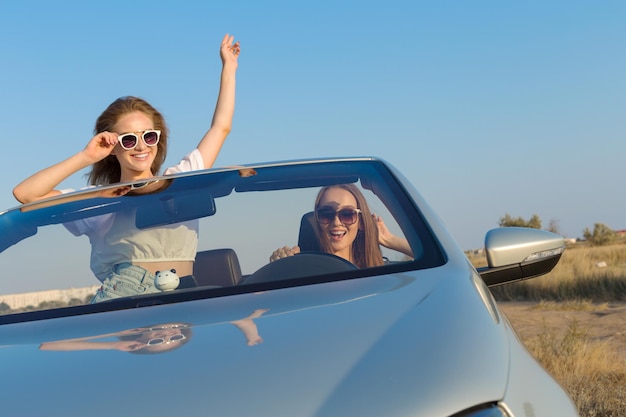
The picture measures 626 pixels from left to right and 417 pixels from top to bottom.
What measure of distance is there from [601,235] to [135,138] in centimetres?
4699

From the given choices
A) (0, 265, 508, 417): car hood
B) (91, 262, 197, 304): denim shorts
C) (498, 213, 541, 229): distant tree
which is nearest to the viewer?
(0, 265, 508, 417): car hood

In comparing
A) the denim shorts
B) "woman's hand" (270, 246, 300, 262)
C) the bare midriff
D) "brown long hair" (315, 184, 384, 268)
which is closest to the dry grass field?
"brown long hair" (315, 184, 384, 268)

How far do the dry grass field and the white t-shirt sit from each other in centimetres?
174

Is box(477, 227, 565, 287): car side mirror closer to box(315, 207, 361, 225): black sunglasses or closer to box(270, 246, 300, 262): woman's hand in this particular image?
box(315, 207, 361, 225): black sunglasses

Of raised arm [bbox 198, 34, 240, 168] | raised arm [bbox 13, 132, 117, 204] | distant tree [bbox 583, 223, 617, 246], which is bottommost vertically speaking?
distant tree [bbox 583, 223, 617, 246]

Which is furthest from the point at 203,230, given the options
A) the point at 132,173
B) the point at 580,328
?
the point at 580,328

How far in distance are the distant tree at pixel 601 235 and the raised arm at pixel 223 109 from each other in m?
45.0

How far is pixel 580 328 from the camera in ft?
35.2

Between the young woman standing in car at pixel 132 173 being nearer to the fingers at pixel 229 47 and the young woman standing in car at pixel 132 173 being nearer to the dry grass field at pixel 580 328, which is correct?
the fingers at pixel 229 47

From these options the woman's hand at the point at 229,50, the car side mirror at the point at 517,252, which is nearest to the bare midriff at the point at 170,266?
the car side mirror at the point at 517,252

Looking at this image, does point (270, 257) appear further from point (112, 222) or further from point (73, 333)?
point (73, 333)

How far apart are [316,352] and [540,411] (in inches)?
17.2

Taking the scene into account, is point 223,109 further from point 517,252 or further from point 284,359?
point 284,359

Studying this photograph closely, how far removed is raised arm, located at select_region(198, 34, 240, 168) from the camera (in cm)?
468
